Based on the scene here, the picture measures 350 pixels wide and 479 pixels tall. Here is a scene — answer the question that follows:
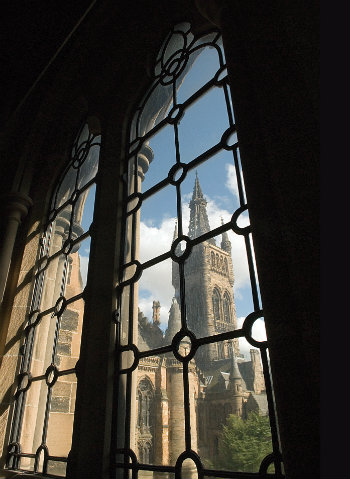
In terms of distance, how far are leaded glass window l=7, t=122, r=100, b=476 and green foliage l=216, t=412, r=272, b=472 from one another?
3.40ft

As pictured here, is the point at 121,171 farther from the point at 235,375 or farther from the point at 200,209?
the point at 235,375

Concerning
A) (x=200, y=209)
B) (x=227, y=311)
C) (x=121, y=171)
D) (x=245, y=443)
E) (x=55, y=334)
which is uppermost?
(x=121, y=171)

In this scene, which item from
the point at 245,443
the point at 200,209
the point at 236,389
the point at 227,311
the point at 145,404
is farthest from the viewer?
the point at 227,311

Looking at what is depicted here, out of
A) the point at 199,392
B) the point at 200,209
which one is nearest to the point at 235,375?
the point at 199,392

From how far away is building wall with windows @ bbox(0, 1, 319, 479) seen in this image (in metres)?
0.85

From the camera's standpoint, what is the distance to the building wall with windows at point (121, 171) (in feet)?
2.79

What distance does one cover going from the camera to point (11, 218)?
310 cm

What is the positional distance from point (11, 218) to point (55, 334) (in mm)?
1306

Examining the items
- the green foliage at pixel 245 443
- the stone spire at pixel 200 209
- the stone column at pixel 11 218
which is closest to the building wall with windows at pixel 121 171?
the stone column at pixel 11 218

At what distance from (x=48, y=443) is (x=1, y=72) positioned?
11.2 feet

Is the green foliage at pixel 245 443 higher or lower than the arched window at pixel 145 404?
lower

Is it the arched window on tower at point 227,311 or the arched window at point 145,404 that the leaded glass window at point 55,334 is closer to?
the arched window at point 145,404

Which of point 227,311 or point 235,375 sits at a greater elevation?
point 227,311

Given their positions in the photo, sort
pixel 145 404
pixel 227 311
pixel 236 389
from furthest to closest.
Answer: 1. pixel 227 311
2. pixel 145 404
3. pixel 236 389
